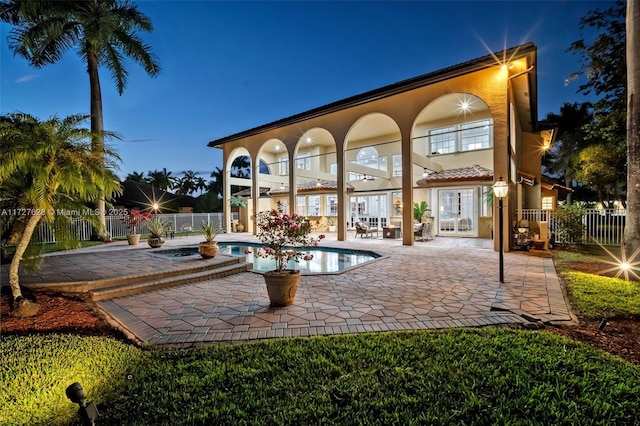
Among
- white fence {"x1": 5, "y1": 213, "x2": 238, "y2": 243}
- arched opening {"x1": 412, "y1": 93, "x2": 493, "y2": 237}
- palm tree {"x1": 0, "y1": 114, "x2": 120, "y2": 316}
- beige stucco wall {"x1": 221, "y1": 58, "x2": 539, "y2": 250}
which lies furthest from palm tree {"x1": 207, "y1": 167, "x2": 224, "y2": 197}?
palm tree {"x1": 0, "y1": 114, "x2": 120, "y2": 316}

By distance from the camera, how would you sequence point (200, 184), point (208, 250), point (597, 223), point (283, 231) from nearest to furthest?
point (283, 231)
point (208, 250)
point (597, 223)
point (200, 184)

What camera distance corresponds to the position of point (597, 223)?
41.3 feet

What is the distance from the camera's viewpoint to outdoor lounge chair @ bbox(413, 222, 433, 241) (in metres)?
15.0

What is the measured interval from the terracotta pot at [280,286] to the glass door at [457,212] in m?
15.5

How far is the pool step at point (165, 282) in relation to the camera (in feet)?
18.8

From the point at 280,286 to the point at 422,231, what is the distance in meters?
11.7

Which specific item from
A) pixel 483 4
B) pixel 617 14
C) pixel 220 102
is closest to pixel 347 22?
pixel 483 4

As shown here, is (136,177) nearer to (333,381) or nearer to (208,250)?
(208,250)

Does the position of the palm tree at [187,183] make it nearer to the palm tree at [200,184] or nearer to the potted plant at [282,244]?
the palm tree at [200,184]

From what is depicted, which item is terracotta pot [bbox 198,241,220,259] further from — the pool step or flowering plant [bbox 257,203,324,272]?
flowering plant [bbox 257,203,324,272]

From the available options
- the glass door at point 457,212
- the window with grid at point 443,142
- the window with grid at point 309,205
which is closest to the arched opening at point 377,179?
the window with grid at point 443,142

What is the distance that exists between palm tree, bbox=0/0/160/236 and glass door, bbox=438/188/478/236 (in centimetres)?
1801

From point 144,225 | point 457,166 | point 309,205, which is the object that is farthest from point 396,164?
point 144,225

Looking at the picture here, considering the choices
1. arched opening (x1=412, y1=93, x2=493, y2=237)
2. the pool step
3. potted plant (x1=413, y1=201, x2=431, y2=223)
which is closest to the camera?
the pool step
